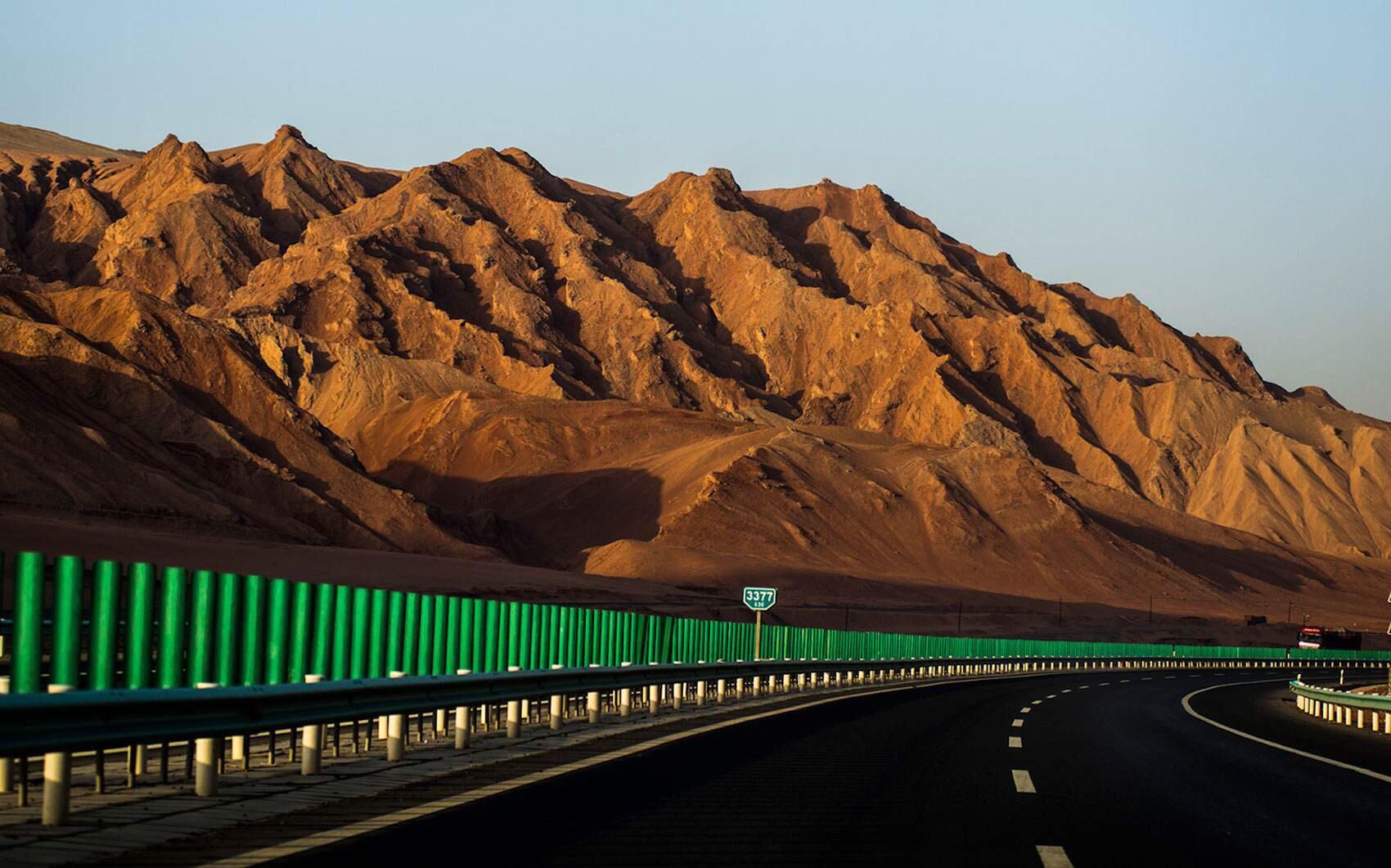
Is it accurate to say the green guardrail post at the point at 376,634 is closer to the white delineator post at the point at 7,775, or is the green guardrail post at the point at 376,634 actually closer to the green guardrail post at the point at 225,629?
the green guardrail post at the point at 225,629

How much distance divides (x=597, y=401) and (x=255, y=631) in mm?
125164

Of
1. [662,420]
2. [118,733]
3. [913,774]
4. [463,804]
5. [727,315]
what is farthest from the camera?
[727,315]

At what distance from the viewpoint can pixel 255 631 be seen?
13.7m

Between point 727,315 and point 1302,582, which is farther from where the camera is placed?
point 727,315

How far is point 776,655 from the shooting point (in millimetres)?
37312

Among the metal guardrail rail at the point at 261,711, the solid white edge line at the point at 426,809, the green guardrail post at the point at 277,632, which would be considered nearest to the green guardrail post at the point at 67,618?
the metal guardrail rail at the point at 261,711

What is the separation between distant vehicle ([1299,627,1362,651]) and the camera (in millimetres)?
95562

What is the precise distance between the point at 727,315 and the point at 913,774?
164m

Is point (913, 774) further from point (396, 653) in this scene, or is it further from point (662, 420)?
point (662, 420)

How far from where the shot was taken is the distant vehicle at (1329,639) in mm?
95562

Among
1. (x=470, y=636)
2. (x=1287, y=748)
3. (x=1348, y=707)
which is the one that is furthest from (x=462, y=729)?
(x=1348, y=707)

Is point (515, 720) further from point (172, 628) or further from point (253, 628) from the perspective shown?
point (172, 628)

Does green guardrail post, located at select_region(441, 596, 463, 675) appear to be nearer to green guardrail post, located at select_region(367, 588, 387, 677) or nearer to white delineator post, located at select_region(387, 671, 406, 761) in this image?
green guardrail post, located at select_region(367, 588, 387, 677)

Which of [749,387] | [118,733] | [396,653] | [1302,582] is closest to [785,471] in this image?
[749,387]
